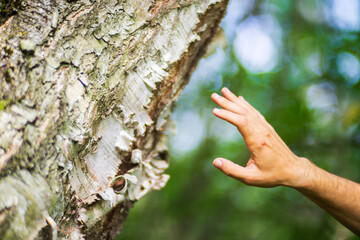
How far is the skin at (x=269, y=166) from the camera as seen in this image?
1105 mm

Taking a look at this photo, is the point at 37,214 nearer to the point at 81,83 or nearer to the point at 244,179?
the point at 81,83

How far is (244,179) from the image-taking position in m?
1.12

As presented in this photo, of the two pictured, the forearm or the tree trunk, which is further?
the forearm

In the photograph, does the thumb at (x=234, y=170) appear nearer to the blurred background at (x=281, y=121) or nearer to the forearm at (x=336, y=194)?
the forearm at (x=336, y=194)

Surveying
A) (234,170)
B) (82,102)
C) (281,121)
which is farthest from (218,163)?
(281,121)

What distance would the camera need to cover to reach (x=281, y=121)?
4598 millimetres

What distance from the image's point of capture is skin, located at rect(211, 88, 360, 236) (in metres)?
1.11

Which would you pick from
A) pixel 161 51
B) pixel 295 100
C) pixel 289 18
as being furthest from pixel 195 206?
pixel 161 51

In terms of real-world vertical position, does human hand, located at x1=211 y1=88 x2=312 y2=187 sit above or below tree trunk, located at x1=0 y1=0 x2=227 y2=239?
below

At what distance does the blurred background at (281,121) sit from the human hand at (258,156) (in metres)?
3.20

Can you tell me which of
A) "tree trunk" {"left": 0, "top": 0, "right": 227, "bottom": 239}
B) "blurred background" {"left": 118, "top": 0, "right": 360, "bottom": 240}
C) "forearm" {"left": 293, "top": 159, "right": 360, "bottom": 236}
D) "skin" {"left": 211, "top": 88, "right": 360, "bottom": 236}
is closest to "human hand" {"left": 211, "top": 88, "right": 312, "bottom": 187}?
"skin" {"left": 211, "top": 88, "right": 360, "bottom": 236}

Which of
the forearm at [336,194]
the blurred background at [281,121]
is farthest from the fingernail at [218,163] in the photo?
the blurred background at [281,121]

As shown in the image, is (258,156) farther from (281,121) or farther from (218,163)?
(281,121)

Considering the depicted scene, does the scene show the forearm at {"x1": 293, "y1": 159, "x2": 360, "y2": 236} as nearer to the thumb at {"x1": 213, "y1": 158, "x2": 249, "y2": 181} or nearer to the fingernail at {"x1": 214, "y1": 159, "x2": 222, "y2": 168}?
the thumb at {"x1": 213, "y1": 158, "x2": 249, "y2": 181}
